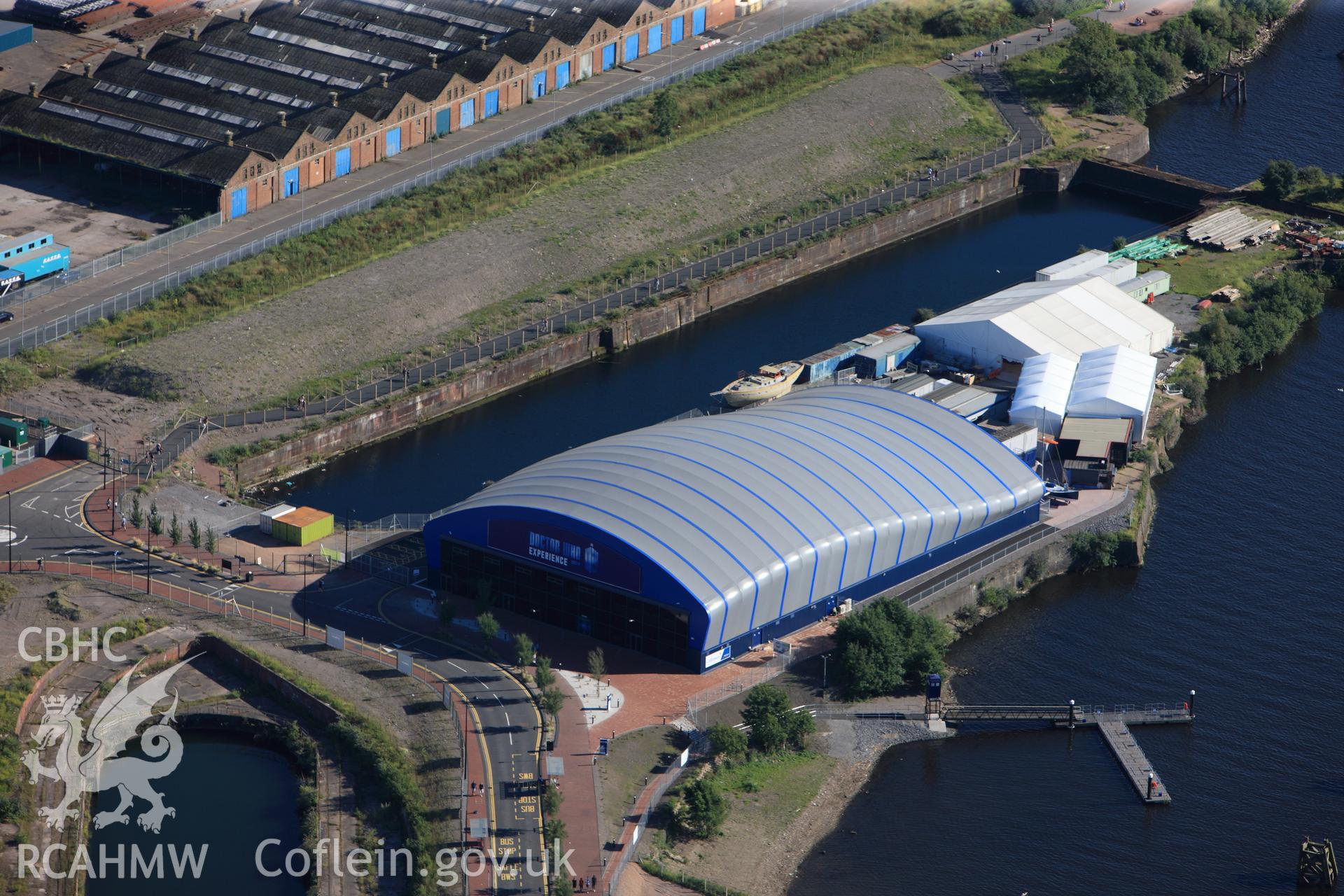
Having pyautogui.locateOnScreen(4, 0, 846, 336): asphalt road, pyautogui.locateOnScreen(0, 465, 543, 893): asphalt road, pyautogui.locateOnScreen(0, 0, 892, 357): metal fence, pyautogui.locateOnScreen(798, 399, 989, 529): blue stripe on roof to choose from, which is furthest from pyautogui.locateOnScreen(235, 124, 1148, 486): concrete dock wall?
pyautogui.locateOnScreen(798, 399, 989, 529): blue stripe on roof

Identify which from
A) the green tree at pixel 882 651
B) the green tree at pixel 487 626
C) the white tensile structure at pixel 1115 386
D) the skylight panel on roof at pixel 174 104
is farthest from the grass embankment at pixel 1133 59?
the green tree at pixel 487 626

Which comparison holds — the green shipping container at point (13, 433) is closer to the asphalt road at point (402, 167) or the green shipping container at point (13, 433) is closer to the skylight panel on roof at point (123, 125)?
the asphalt road at point (402, 167)

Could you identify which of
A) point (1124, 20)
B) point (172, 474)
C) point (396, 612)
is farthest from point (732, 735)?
point (1124, 20)

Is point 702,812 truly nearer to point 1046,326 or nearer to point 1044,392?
point 1044,392

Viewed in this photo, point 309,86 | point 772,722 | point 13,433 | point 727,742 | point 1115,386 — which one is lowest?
point 727,742

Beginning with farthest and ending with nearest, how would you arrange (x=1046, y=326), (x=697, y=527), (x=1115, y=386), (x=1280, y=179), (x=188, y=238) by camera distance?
(x=1280, y=179)
(x=188, y=238)
(x=1046, y=326)
(x=1115, y=386)
(x=697, y=527)

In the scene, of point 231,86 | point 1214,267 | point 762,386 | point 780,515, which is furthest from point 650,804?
point 231,86

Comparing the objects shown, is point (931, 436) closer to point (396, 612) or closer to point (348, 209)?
point (396, 612)
